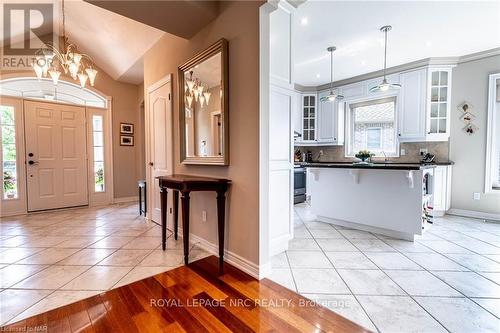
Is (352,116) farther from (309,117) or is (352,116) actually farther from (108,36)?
(108,36)

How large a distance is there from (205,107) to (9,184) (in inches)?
169

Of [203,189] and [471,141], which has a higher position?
[471,141]

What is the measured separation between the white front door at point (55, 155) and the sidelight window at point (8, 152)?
18cm

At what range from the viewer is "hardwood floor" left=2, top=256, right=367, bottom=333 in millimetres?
1431

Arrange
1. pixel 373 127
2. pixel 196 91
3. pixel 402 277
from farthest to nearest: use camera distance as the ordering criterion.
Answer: pixel 373 127
pixel 196 91
pixel 402 277

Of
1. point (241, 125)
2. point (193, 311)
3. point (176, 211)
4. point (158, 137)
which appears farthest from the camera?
point (158, 137)

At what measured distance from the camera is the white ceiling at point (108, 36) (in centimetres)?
330

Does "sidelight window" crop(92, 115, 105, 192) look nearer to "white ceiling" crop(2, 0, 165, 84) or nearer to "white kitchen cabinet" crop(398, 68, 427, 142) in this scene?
"white ceiling" crop(2, 0, 165, 84)

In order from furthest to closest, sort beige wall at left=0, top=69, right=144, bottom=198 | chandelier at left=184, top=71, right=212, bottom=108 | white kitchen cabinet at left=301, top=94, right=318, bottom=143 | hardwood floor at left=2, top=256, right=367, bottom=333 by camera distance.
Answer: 1. white kitchen cabinet at left=301, top=94, right=318, bottom=143
2. beige wall at left=0, top=69, right=144, bottom=198
3. chandelier at left=184, top=71, right=212, bottom=108
4. hardwood floor at left=2, top=256, right=367, bottom=333

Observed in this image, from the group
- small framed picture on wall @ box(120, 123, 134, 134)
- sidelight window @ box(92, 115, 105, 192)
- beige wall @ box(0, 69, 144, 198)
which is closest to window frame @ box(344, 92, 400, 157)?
beige wall @ box(0, 69, 144, 198)

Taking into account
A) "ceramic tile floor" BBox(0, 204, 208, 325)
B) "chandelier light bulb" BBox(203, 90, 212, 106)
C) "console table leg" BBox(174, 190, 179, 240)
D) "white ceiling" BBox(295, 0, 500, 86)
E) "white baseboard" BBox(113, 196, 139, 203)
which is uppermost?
"white ceiling" BBox(295, 0, 500, 86)

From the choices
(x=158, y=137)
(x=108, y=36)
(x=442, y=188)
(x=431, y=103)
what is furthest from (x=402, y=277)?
(x=108, y=36)

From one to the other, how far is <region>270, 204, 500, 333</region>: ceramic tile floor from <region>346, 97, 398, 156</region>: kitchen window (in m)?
2.17

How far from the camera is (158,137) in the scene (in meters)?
3.47
